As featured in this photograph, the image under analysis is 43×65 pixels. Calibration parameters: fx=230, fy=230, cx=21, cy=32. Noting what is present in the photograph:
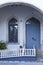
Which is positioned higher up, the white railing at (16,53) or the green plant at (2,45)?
the green plant at (2,45)

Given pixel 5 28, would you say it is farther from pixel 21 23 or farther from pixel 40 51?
pixel 40 51

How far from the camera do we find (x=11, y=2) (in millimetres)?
14094

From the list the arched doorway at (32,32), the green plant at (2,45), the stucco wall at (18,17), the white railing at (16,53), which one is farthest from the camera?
the arched doorway at (32,32)

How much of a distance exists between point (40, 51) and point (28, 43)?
1.20 meters

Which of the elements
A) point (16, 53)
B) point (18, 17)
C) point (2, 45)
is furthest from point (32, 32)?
point (16, 53)

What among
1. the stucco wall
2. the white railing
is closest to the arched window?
the stucco wall

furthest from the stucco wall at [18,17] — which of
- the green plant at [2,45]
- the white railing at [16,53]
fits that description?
the white railing at [16,53]

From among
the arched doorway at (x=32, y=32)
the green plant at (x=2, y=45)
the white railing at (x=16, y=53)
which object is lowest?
the white railing at (x=16, y=53)

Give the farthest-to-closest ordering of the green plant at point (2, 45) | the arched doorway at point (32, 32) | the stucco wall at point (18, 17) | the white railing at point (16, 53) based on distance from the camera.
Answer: the arched doorway at point (32, 32) → the stucco wall at point (18, 17) → the green plant at point (2, 45) → the white railing at point (16, 53)

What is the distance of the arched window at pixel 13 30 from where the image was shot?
17125 millimetres

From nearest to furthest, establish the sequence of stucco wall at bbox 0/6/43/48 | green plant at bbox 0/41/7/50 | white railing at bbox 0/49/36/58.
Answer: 1. white railing at bbox 0/49/36/58
2. green plant at bbox 0/41/7/50
3. stucco wall at bbox 0/6/43/48

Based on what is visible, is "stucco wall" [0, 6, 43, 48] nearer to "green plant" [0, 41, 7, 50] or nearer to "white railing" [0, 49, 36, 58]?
"green plant" [0, 41, 7, 50]

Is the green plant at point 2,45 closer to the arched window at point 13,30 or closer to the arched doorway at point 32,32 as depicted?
the arched window at point 13,30

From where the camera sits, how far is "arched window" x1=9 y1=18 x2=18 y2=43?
674 inches
